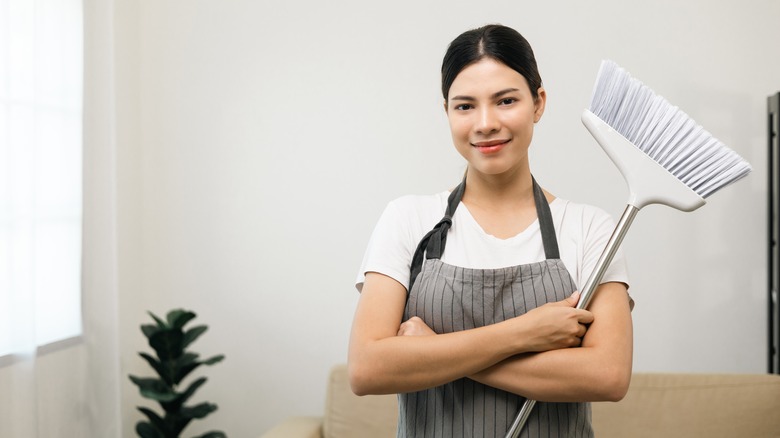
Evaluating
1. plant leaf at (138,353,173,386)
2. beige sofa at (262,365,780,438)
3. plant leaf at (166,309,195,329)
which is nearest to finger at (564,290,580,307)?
beige sofa at (262,365,780,438)

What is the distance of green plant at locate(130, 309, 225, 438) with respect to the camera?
2.57 m

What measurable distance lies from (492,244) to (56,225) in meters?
1.62

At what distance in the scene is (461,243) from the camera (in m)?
1.21

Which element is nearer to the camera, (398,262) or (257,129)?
(398,262)

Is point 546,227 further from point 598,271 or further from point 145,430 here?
point 145,430

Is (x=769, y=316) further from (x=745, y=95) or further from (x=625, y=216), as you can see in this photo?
(x=625, y=216)

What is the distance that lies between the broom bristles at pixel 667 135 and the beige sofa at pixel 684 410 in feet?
4.91

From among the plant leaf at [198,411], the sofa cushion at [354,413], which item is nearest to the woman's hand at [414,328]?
the sofa cushion at [354,413]

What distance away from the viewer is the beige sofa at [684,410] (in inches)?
94.0

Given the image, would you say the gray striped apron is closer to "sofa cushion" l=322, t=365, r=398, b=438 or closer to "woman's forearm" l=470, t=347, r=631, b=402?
"woman's forearm" l=470, t=347, r=631, b=402

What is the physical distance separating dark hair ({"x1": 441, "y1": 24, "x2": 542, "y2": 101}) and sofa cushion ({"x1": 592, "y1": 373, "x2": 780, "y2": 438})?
1.53 meters

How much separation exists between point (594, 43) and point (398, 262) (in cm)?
184

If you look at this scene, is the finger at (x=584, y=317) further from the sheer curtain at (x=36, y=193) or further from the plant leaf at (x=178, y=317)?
the plant leaf at (x=178, y=317)

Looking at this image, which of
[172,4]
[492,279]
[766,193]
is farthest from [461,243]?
[172,4]
